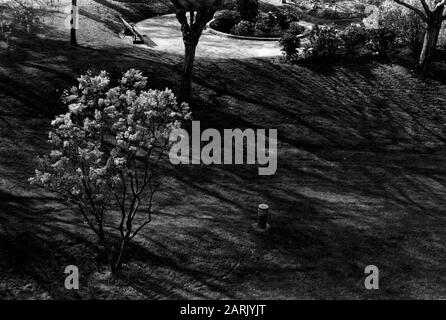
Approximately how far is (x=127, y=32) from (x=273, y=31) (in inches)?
311

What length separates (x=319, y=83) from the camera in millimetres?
23922

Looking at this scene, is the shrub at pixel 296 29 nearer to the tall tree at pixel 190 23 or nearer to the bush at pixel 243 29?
the bush at pixel 243 29

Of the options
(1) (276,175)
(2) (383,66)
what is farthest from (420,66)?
(1) (276,175)

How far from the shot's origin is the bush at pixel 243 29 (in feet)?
95.5

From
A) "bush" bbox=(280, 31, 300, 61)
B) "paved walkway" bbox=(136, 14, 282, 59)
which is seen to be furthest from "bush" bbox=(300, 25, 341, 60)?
"paved walkway" bbox=(136, 14, 282, 59)

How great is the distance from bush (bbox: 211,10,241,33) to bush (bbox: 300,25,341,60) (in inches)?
242

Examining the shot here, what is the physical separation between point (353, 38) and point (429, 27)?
12.2 ft

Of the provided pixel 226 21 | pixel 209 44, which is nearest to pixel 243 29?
pixel 226 21

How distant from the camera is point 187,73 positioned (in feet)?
68.8

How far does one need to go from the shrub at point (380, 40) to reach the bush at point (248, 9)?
24.3 ft

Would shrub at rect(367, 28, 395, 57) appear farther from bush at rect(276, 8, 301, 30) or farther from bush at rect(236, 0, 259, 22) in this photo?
bush at rect(236, 0, 259, 22)

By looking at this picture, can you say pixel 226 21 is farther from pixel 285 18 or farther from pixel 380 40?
pixel 380 40

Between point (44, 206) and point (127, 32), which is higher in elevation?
point (127, 32)
